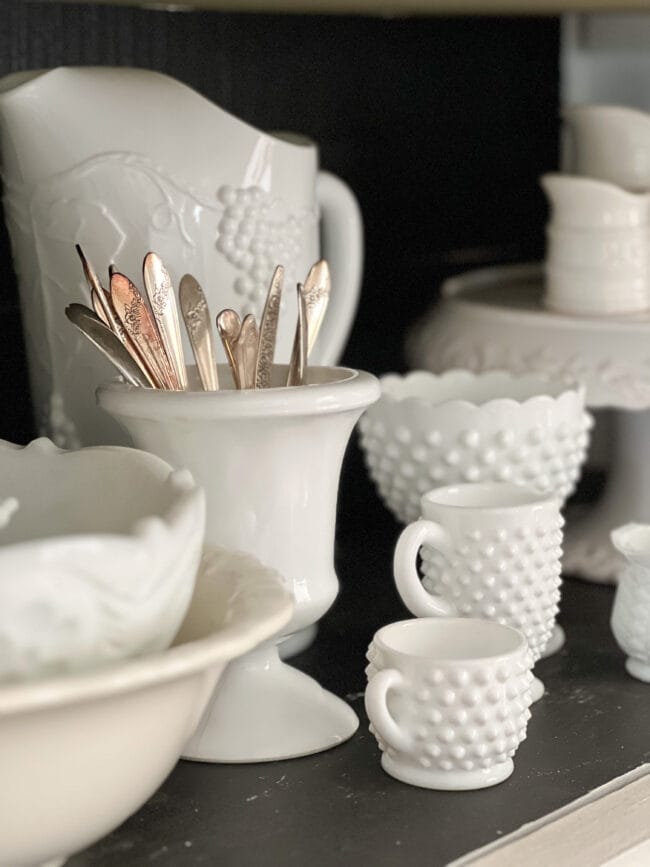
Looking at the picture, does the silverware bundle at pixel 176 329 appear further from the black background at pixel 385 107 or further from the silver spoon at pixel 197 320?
the black background at pixel 385 107

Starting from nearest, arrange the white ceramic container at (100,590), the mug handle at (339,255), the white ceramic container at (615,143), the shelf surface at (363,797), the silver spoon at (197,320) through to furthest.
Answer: the white ceramic container at (100,590)
the shelf surface at (363,797)
the silver spoon at (197,320)
the mug handle at (339,255)
the white ceramic container at (615,143)

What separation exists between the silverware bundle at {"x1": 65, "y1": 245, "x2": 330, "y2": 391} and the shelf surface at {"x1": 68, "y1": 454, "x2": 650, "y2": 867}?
0.57ft

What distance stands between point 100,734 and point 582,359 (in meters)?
0.48

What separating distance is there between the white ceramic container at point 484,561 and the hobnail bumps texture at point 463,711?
0.24 ft

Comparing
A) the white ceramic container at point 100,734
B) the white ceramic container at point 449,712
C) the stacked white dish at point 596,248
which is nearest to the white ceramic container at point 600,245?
the stacked white dish at point 596,248

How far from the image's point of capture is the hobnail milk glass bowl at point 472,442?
2.36 feet

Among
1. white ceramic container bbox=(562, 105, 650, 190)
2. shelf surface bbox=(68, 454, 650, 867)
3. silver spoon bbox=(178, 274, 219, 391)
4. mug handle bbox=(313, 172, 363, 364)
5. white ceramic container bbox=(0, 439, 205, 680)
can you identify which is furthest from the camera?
white ceramic container bbox=(562, 105, 650, 190)

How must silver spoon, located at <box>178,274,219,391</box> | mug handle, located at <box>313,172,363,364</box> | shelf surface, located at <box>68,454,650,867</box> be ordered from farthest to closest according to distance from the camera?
mug handle, located at <box>313,172,363,364</box>
silver spoon, located at <box>178,274,219,391</box>
shelf surface, located at <box>68,454,650,867</box>

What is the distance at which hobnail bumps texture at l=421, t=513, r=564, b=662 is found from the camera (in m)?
0.64

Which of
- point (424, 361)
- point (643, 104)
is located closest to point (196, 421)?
point (424, 361)

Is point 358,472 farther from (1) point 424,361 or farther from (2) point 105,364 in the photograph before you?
(2) point 105,364

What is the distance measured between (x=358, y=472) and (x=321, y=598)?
433mm

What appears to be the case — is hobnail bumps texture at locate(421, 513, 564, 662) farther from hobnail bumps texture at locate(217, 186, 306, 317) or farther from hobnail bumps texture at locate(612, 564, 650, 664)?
hobnail bumps texture at locate(217, 186, 306, 317)

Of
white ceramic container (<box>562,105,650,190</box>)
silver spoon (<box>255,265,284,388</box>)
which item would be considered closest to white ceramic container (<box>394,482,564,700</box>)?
silver spoon (<box>255,265,284,388</box>)
